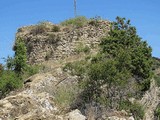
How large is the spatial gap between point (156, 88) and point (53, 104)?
8.00 metres

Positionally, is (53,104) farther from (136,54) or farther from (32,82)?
(136,54)

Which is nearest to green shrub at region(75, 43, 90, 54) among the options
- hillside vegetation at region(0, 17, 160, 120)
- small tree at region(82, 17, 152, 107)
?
hillside vegetation at region(0, 17, 160, 120)

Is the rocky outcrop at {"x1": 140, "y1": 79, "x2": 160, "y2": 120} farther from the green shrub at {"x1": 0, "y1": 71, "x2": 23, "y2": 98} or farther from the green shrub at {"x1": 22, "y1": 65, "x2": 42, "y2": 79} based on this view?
the green shrub at {"x1": 0, "y1": 71, "x2": 23, "y2": 98}

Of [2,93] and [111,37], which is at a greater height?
[111,37]

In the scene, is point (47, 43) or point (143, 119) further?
point (47, 43)

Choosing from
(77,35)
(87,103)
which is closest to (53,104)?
(87,103)

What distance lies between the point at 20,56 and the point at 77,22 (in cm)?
417

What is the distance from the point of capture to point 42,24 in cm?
2888

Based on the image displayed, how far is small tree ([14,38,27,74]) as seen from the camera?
2677cm

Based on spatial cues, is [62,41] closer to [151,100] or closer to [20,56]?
[20,56]

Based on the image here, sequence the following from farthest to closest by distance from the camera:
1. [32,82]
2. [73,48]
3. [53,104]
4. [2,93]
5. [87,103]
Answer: [73,48] → [2,93] → [32,82] → [87,103] → [53,104]

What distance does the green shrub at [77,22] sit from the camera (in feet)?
92.6

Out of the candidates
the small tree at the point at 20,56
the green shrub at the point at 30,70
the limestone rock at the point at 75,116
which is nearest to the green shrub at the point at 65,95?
the limestone rock at the point at 75,116

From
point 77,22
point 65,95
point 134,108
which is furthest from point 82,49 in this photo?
point 134,108
